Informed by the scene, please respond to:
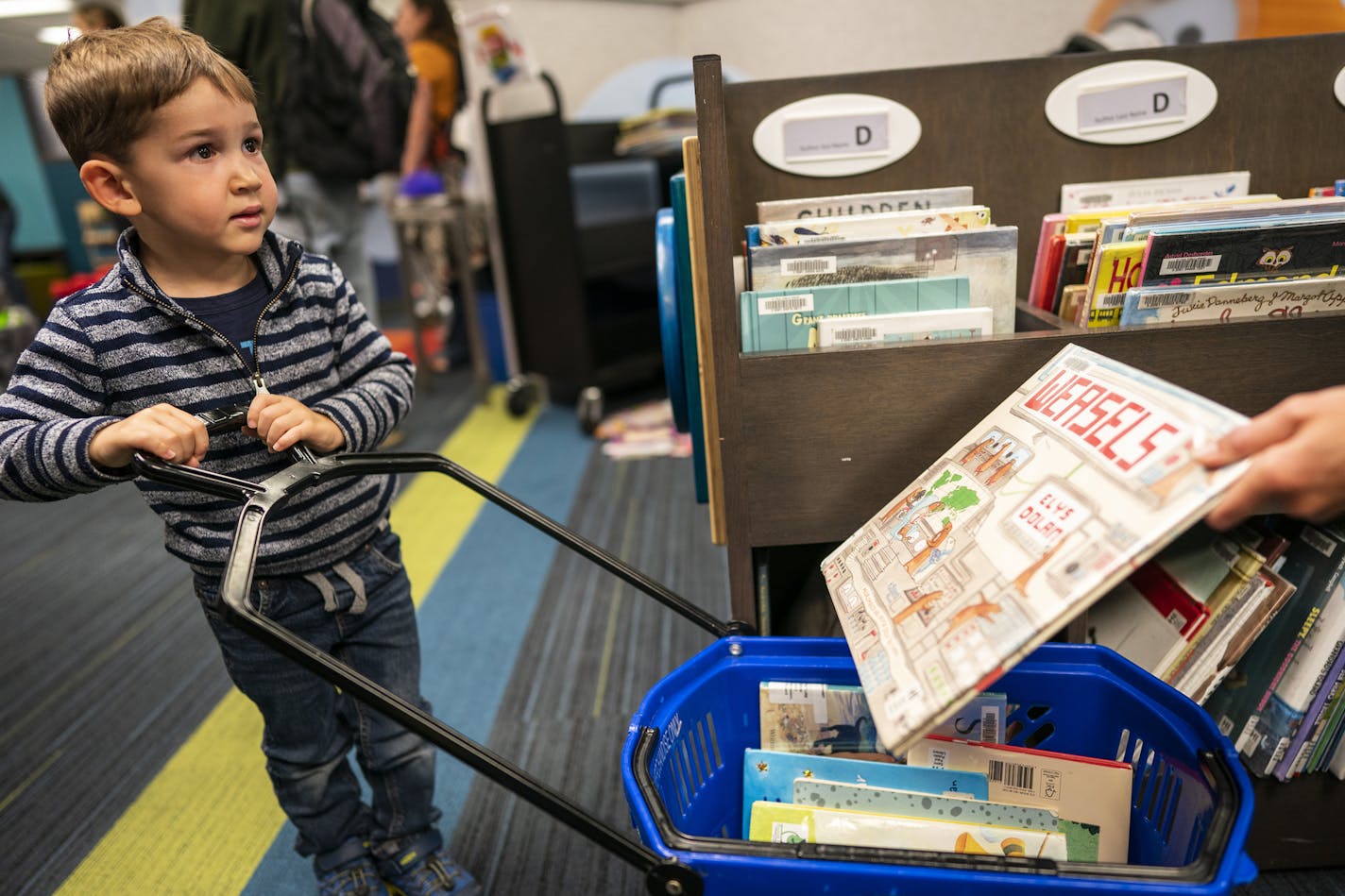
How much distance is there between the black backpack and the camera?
2418mm

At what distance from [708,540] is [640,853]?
152 centimetres

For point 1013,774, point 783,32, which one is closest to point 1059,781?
point 1013,774

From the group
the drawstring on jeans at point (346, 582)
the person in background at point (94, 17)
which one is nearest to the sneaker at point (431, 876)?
the drawstring on jeans at point (346, 582)

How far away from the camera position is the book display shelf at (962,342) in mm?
822

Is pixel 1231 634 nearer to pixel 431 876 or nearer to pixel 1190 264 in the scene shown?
pixel 1190 264

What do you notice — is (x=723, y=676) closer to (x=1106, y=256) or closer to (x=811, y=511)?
(x=811, y=511)

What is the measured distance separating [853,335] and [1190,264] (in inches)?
13.6

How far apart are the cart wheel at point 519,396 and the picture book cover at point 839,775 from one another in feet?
7.89

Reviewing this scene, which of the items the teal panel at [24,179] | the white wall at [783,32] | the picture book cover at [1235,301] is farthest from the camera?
the teal panel at [24,179]

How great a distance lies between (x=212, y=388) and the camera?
0.90 metres

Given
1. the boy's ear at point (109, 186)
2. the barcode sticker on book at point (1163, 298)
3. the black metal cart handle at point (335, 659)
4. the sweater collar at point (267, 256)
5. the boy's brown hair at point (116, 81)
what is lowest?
the black metal cart handle at point (335, 659)

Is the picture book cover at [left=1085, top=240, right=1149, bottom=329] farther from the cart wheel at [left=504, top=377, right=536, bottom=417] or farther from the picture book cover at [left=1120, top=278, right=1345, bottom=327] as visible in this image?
the cart wheel at [left=504, top=377, right=536, bottom=417]

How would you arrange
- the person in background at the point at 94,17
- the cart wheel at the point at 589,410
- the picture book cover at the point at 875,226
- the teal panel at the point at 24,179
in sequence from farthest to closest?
the teal panel at the point at 24,179
the cart wheel at the point at 589,410
the person in background at the point at 94,17
the picture book cover at the point at 875,226

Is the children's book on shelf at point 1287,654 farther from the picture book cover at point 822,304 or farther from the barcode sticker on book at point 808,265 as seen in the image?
the barcode sticker on book at point 808,265
